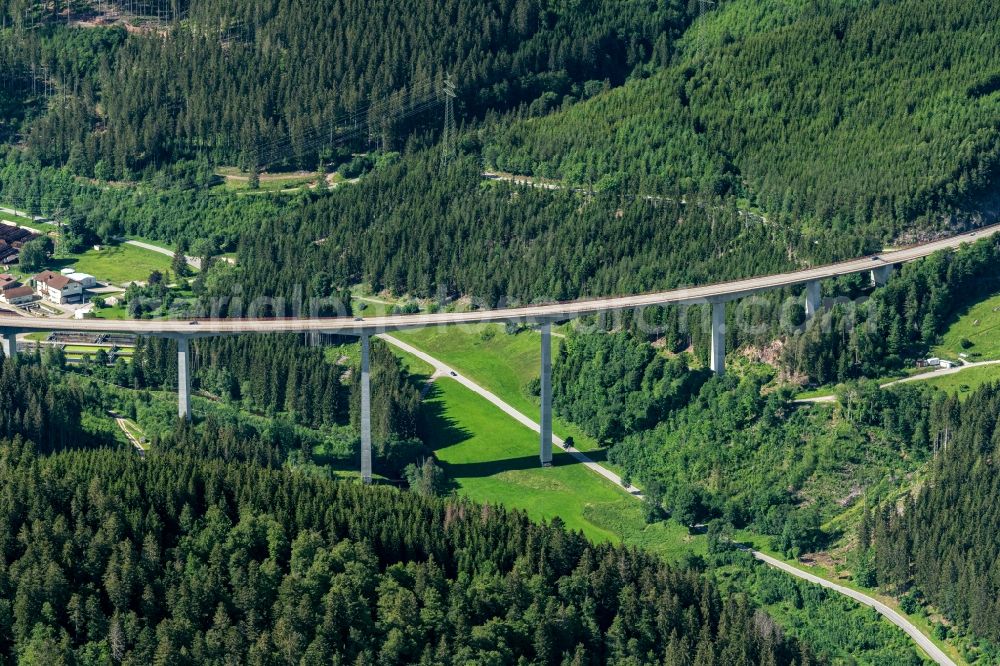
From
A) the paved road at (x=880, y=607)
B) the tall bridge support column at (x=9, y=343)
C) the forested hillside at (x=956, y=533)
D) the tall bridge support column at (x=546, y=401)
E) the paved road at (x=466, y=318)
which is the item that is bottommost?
the paved road at (x=880, y=607)

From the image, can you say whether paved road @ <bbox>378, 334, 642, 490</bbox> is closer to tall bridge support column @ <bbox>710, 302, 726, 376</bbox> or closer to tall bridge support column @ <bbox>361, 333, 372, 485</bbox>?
tall bridge support column @ <bbox>361, 333, 372, 485</bbox>

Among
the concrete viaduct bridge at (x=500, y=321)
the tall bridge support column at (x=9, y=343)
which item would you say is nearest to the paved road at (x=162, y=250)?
the concrete viaduct bridge at (x=500, y=321)

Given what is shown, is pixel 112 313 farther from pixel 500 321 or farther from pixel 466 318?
pixel 500 321

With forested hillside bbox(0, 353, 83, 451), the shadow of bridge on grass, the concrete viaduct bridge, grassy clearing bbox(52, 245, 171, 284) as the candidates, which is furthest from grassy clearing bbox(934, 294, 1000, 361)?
grassy clearing bbox(52, 245, 171, 284)

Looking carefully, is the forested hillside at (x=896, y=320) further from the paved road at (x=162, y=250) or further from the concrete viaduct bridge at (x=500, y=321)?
the paved road at (x=162, y=250)

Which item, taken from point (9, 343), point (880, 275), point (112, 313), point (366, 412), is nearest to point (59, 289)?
point (112, 313)
